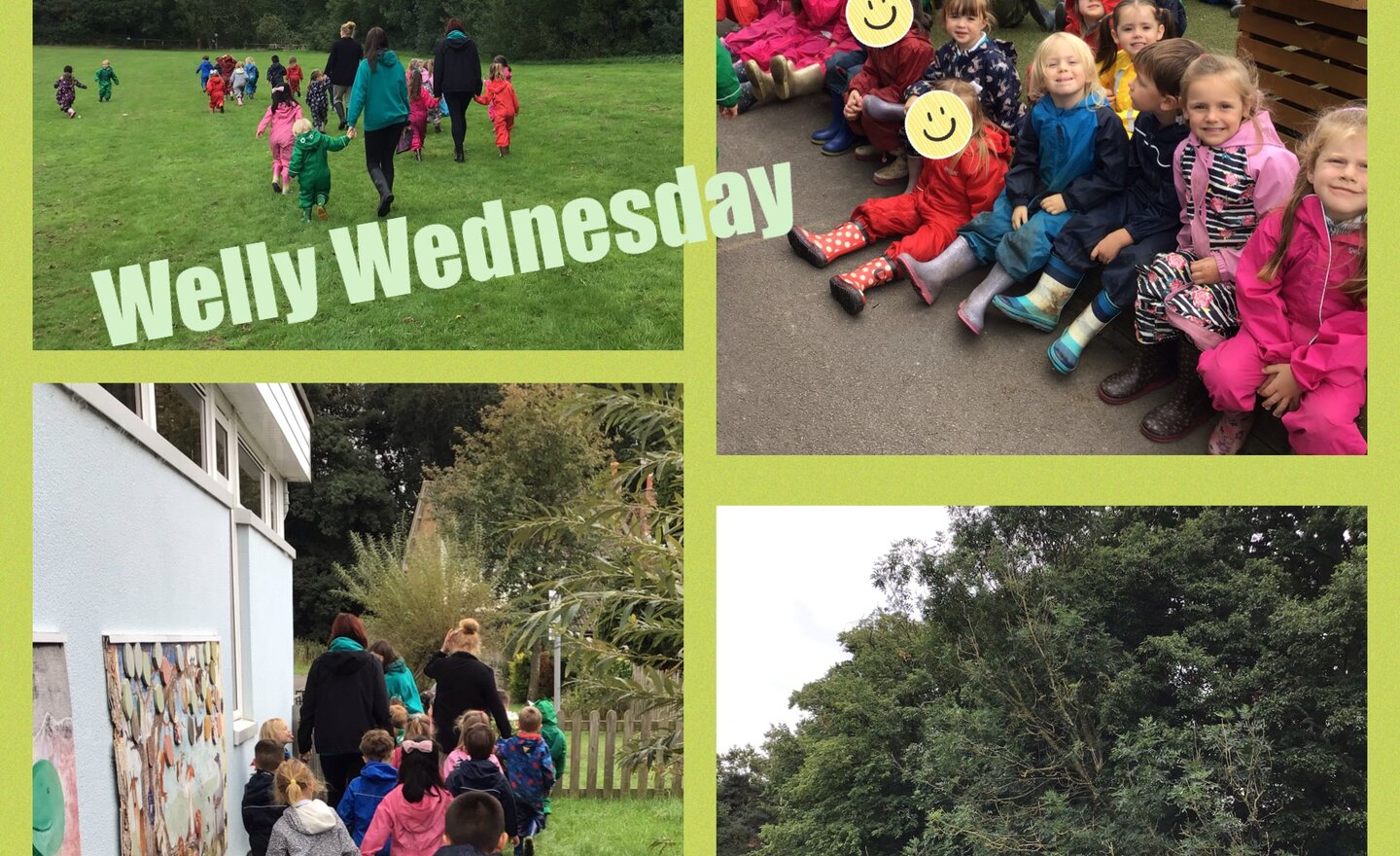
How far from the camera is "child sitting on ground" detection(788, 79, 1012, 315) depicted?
563 cm

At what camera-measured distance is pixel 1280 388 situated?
14.8ft

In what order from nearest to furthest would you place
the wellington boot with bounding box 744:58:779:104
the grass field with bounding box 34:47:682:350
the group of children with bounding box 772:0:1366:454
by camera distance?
1. the group of children with bounding box 772:0:1366:454
2. the grass field with bounding box 34:47:682:350
3. the wellington boot with bounding box 744:58:779:104

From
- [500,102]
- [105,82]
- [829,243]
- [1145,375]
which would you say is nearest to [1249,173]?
[1145,375]

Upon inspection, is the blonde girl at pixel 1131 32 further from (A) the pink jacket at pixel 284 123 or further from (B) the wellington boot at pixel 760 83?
(A) the pink jacket at pixel 284 123

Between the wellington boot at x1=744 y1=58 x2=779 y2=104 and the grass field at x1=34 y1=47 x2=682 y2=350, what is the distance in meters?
1.09

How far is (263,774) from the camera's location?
5.87m

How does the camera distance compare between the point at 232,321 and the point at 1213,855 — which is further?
the point at 1213,855

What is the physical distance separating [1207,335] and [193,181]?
775 centimetres

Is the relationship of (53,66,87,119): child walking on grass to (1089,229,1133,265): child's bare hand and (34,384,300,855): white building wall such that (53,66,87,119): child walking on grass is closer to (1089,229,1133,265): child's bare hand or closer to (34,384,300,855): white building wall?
(34,384,300,855): white building wall

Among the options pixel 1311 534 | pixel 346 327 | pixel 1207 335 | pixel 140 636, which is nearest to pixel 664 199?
pixel 346 327

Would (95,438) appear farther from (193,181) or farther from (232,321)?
(193,181)

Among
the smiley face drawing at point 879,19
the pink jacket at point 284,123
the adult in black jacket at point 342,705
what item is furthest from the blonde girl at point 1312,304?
the pink jacket at point 284,123

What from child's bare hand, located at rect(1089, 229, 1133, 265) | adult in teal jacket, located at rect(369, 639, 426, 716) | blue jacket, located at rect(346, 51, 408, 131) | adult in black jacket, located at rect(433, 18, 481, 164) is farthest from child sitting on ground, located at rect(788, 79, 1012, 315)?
adult in black jacket, located at rect(433, 18, 481, 164)

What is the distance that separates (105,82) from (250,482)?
6.32 metres
